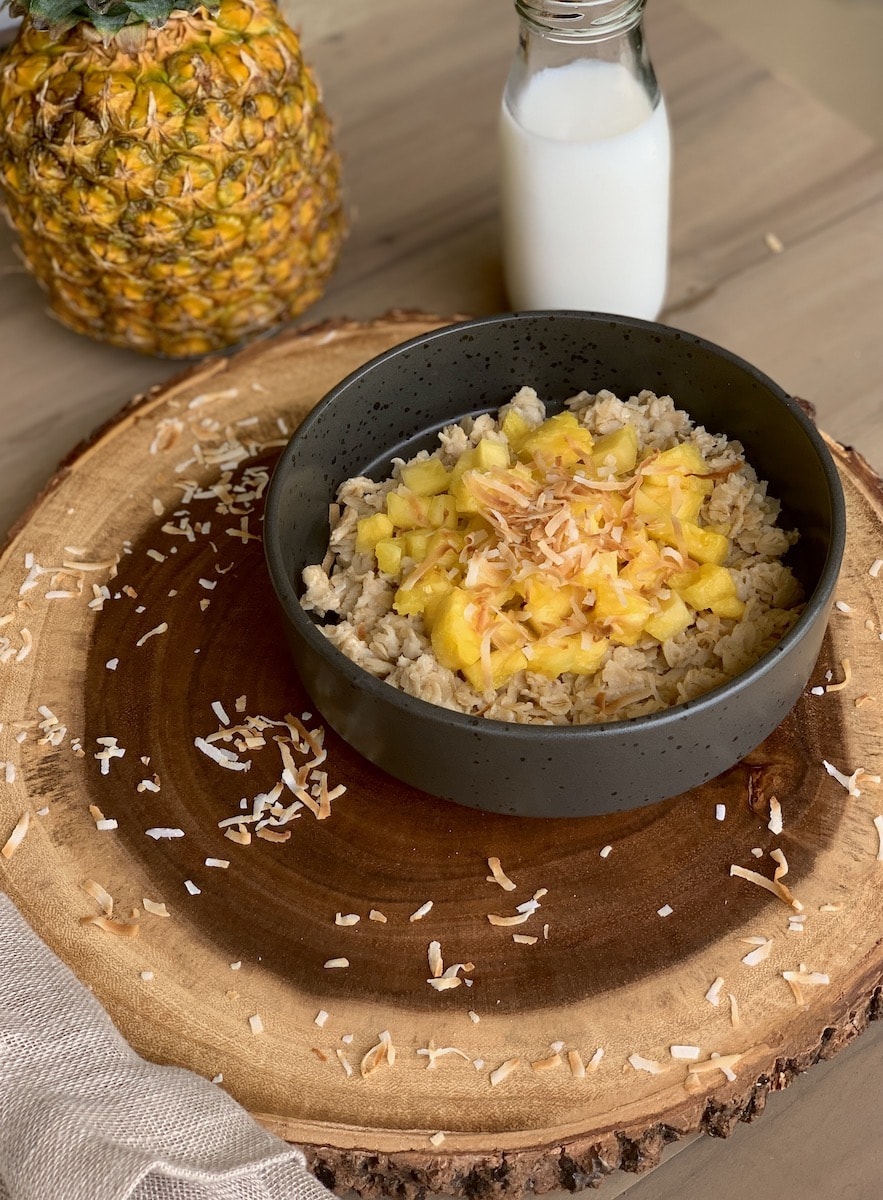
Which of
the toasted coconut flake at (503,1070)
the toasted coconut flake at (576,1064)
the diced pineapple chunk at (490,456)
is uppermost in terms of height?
the diced pineapple chunk at (490,456)

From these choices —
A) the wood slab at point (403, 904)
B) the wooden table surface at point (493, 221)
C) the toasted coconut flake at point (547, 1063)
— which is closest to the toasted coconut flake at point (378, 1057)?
the wood slab at point (403, 904)

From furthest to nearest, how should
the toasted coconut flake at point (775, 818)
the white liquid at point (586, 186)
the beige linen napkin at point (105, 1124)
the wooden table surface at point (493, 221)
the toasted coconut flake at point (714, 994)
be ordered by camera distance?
the wooden table surface at point (493, 221) < the white liquid at point (586, 186) < the toasted coconut flake at point (775, 818) < the toasted coconut flake at point (714, 994) < the beige linen napkin at point (105, 1124)

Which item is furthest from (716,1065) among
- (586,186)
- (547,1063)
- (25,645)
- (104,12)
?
(104,12)

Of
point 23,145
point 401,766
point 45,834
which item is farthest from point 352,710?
point 23,145

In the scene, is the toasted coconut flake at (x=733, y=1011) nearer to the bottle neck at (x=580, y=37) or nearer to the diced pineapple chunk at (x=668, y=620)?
the diced pineapple chunk at (x=668, y=620)

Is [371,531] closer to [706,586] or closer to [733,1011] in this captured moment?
→ [706,586]

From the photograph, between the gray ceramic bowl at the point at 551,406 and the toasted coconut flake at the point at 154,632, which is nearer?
the gray ceramic bowl at the point at 551,406
